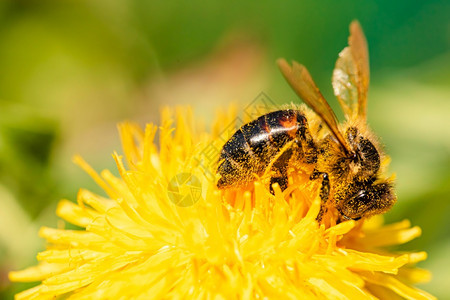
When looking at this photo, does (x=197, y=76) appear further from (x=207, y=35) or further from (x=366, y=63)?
(x=366, y=63)

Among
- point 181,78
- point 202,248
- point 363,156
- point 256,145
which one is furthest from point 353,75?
point 181,78

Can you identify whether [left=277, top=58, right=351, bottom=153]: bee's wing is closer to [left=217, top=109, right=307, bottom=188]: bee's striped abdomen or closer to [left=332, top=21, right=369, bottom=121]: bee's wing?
[left=217, top=109, right=307, bottom=188]: bee's striped abdomen

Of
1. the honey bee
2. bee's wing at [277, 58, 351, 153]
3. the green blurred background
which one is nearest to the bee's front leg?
the honey bee

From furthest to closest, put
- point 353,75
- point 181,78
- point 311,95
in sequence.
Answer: point 181,78 → point 353,75 → point 311,95

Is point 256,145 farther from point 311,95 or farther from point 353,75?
point 353,75

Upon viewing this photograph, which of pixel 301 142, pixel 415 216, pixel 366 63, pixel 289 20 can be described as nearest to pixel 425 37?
pixel 289 20

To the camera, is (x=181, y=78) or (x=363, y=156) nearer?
(x=363, y=156)

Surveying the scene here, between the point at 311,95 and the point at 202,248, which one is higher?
the point at 311,95
